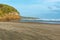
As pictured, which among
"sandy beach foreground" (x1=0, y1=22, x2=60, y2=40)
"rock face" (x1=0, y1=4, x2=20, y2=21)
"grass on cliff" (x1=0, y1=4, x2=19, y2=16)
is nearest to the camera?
"sandy beach foreground" (x1=0, y1=22, x2=60, y2=40)

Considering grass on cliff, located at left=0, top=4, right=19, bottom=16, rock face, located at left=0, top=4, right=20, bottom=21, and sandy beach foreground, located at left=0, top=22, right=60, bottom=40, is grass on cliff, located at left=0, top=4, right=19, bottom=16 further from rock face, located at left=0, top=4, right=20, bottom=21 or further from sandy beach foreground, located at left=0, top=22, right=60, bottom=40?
sandy beach foreground, located at left=0, top=22, right=60, bottom=40

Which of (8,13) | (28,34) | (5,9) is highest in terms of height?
(5,9)

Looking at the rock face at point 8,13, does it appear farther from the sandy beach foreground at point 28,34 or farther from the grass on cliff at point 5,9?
the sandy beach foreground at point 28,34

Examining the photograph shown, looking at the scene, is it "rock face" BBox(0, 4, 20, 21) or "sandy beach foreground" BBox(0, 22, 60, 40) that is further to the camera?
"rock face" BBox(0, 4, 20, 21)

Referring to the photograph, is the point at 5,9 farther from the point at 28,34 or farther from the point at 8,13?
the point at 28,34

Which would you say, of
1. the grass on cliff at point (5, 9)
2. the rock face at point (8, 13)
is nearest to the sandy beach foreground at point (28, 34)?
the rock face at point (8, 13)

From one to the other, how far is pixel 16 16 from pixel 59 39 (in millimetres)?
73174

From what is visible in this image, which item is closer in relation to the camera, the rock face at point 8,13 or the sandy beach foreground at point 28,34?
the sandy beach foreground at point 28,34

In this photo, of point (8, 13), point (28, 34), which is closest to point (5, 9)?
point (8, 13)

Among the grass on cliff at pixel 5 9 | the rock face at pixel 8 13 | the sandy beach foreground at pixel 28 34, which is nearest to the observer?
the sandy beach foreground at pixel 28 34

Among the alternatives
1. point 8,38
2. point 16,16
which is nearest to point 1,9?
point 16,16

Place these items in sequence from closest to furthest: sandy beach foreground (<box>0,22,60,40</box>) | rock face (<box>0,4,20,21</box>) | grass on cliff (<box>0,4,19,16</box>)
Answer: sandy beach foreground (<box>0,22,60,40</box>), rock face (<box>0,4,20,21</box>), grass on cliff (<box>0,4,19,16</box>)

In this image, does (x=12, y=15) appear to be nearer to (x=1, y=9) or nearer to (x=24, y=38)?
(x=1, y=9)

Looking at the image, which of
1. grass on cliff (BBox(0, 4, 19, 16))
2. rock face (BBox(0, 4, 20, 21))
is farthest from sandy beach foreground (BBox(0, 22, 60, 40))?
grass on cliff (BBox(0, 4, 19, 16))
